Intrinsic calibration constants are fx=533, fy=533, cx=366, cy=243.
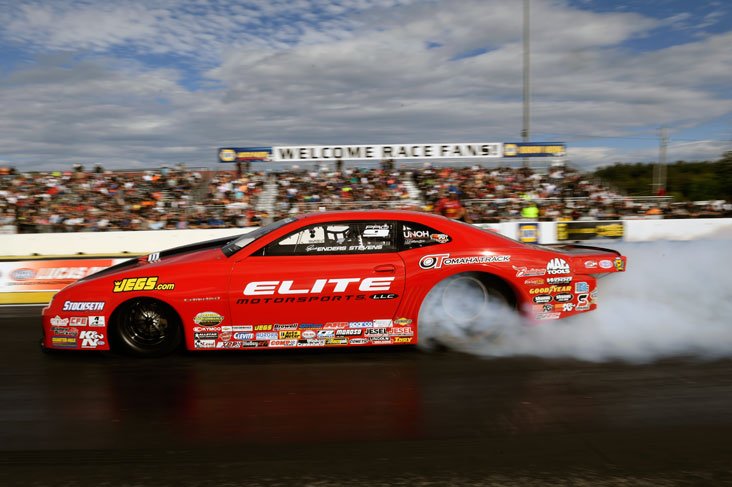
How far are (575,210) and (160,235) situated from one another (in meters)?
13.3

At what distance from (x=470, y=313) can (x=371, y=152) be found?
2012 centimetres

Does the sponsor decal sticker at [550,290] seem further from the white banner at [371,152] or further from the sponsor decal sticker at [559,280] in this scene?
the white banner at [371,152]

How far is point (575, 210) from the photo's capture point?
17875 millimetres

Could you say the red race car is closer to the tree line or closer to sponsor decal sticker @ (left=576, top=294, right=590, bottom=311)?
sponsor decal sticker @ (left=576, top=294, right=590, bottom=311)

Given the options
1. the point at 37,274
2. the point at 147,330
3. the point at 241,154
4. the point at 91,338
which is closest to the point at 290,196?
the point at 241,154

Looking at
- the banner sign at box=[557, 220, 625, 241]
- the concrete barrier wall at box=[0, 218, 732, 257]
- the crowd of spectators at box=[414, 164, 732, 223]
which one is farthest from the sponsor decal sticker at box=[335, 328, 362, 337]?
the banner sign at box=[557, 220, 625, 241]

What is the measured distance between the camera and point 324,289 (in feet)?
14.8

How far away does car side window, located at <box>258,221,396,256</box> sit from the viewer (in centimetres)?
467

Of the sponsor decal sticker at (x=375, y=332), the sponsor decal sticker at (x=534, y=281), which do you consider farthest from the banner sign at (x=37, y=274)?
the sponsor decal sticker at (x=534, y=281)

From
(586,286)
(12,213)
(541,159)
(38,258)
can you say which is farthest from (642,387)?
(541,159)

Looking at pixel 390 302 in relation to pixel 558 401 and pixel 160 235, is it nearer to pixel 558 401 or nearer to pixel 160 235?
pixel 558 401

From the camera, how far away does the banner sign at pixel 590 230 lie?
16.0 metres

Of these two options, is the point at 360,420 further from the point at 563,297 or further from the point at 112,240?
the point at 112,240

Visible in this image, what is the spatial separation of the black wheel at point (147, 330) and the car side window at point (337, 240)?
3.34 feet
